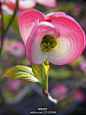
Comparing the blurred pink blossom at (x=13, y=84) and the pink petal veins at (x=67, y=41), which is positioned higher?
the pink petal veins at (x=67, y=41)

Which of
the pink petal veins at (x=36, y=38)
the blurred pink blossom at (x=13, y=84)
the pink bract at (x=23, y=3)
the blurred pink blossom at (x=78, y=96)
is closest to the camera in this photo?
the pink petal veins at (x=36, y=38)

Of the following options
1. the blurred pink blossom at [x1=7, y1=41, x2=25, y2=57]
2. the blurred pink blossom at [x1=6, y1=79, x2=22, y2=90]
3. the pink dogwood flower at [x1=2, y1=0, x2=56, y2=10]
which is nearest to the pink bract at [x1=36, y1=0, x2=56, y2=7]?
the pink dogwood flower at [x1=2, y1=0, x2=56, y2=10]

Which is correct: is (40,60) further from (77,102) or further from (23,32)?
(77,102)

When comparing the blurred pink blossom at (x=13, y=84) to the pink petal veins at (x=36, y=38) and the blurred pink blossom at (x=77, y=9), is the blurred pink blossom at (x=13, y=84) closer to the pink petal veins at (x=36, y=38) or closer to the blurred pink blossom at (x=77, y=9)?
the blurred pink blossom at (x=77, y=9)

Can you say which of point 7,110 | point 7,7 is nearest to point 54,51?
point 7,7

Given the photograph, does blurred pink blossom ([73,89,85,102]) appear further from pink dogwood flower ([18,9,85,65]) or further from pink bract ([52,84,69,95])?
pink dogwood flower ([18,9,85,65])

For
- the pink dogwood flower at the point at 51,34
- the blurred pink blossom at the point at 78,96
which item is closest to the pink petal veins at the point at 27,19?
the pink dogwood flower at the point at 51,34

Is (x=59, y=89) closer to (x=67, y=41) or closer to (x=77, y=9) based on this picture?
(x=77, y=9)
